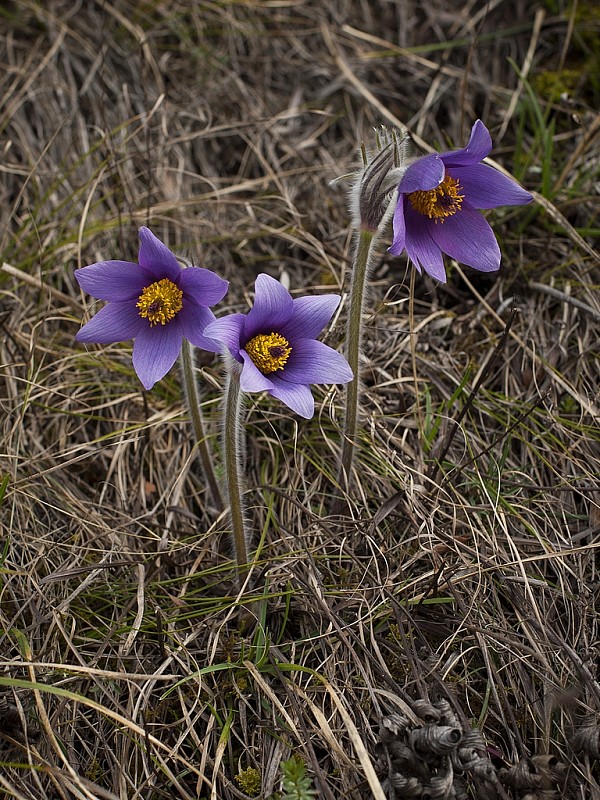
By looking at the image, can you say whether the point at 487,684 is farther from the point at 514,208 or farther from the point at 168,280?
the point at 514,208

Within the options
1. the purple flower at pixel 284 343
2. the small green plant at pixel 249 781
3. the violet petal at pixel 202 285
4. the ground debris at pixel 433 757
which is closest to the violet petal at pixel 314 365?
the purple flower at pixel 284 343

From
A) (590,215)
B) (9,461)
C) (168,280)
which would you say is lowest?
(9,461)

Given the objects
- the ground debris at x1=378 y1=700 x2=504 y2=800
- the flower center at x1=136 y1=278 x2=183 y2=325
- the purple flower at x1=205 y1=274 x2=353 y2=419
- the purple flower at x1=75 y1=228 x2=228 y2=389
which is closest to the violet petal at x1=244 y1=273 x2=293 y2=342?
the purple flower at x1=205 y1=274 x2=353 y2=419

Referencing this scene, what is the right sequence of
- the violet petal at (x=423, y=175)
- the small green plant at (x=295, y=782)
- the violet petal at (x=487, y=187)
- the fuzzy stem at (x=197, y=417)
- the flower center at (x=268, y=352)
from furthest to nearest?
the fuzzy stem at (x=197, y=417)
the violet petal at (x=487, y=187)
the flower center at (x=268, y=352)
the violet petal at (x=423, y=175)
the small green plant at (x=295, y=782)

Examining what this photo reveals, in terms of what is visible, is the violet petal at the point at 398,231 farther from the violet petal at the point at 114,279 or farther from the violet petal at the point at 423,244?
the violet petal at the point at 114,279

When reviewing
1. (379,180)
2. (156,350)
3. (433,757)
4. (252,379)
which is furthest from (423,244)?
(433,757)

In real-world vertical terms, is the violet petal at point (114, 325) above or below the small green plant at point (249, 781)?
above

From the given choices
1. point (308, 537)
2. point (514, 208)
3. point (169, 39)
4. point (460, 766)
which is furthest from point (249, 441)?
point (169, 39)
